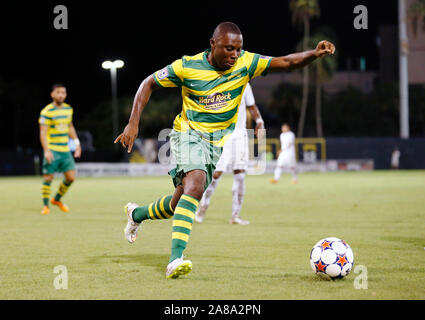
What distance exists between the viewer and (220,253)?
24.3 feet

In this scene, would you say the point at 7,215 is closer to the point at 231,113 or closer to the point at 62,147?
the point at 62,147

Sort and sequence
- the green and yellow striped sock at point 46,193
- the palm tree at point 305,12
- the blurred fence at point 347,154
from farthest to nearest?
the palm tree at point 305,12
the blurred fence at point 347,154
the green and yellow striped sock at point 46,193

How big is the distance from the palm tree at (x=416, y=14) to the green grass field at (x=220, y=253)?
4586 centimetres

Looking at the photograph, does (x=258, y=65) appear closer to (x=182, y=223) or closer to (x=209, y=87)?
(x=209, y=87)

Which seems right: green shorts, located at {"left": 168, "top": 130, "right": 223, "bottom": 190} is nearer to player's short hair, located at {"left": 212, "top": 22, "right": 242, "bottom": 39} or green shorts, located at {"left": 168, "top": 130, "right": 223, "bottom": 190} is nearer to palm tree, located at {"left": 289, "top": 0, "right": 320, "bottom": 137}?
player's short hair, located at {"left": 212, "top": 22, "right": 242, "bottom": 39}

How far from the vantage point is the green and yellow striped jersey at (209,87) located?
6.29m

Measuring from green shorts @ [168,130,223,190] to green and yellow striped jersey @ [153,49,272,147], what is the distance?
7 centimetres

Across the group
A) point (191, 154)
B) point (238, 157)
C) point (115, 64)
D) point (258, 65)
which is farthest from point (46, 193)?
point (115, 64)

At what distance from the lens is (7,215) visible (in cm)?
1277

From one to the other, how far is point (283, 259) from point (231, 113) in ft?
5.45

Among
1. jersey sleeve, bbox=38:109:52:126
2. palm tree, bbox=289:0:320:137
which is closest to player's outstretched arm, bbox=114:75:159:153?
jersey sleeve, bbox=38:109:52:126

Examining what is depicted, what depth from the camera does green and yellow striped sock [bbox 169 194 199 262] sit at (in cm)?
592

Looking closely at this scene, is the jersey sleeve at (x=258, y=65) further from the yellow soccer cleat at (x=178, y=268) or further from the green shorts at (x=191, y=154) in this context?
the yellow soccer cleat at (x=178, y=268)

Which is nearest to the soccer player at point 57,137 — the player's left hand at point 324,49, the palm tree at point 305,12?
the player's left hand at point 324,49
